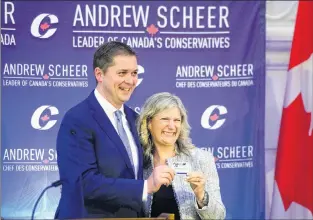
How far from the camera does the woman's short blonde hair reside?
3.66m

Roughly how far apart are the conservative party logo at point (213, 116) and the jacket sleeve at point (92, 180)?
0.57m

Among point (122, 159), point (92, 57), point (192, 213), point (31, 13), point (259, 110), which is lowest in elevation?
point (192, 213)

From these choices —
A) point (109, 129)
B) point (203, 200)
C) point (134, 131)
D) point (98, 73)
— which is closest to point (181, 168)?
point (203, 200)

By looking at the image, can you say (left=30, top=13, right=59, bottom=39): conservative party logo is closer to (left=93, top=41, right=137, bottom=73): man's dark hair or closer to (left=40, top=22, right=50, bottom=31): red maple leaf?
(left=40, top=22, right=50, bottom=31): red maple leaf

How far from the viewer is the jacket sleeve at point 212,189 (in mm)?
3635

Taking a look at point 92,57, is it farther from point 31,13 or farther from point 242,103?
point 242,103

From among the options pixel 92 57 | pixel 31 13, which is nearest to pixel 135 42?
pixel 92 57

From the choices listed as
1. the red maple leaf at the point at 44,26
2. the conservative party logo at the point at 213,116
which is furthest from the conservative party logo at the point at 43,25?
the conservative party logo at the point at 213,116

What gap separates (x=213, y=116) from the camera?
12.5 ft

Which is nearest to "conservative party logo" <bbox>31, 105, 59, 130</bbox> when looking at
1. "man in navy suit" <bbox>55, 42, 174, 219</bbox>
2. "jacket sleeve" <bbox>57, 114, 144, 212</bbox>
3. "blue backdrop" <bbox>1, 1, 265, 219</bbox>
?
"blue backdrop" <bbox>1, 1, 265, 219</bbox>

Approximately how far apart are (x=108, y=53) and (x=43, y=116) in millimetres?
546

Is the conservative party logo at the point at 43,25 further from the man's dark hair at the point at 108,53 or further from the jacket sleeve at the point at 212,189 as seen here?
the jacket sleeve at the point at 212,189

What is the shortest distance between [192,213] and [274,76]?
3.88 ft

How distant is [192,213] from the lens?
11.7 feet
